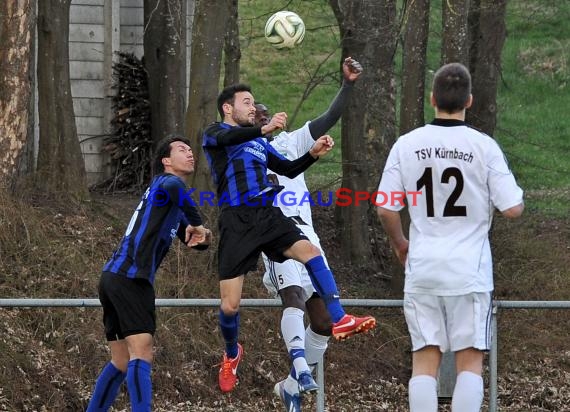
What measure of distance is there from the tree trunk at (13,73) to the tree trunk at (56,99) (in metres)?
0.84

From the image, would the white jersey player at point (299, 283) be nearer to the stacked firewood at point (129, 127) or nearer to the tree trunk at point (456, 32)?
the tree trunk at point (456, 32)

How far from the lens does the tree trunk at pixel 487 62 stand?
15.0 meters

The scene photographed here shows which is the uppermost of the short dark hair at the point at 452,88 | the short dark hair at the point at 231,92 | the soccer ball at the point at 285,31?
the soccer ball at the point at 285,31

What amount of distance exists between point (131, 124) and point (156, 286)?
18.5 feet

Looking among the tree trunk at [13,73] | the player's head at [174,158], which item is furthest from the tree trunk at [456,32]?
the player's head at [174,158]

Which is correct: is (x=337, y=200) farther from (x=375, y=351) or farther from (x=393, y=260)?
(x=375, y=351)

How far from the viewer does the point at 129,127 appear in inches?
688

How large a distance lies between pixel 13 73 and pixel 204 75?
2.18m

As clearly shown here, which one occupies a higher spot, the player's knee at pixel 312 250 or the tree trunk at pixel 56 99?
the tree trunk at pixel 56 99

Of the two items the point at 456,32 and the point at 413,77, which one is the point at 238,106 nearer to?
the point at 456,32

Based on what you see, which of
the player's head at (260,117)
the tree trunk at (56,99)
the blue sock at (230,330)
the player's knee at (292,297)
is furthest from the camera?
the tree trunk at (56,99)

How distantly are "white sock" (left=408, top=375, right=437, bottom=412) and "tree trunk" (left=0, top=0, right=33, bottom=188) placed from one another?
25.0ft

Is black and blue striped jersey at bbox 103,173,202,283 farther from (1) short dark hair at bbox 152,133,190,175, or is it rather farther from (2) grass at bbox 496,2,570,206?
(2) grass at bbox 496,2,570,206

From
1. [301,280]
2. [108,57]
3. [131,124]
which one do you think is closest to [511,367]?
[301,280]
